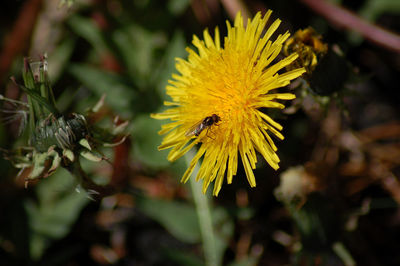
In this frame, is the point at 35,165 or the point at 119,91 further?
the point at 119,91

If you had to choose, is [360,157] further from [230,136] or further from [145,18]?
[145,18]

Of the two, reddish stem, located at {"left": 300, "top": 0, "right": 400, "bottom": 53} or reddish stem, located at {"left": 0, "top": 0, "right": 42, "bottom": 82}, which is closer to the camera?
reddish stem, located at {"left": 300, "top": 0, "right": 400, "bottom": 53}

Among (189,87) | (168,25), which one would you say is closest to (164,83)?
(168,25)

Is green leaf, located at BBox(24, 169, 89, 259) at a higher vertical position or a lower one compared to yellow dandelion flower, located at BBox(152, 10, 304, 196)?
lower

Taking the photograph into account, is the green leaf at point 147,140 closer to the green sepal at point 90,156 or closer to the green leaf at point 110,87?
the green leaf at point 110,87

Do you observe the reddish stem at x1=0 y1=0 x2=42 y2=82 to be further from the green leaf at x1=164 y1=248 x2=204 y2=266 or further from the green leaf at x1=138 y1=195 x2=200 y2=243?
the green leaf at x1=164 y1=248 x2=204 y2=266

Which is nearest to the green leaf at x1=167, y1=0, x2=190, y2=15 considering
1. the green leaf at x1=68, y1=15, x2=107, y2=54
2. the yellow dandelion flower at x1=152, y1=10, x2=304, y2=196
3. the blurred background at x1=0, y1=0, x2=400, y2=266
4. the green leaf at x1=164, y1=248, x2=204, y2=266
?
the blurred background at x1=0, y1=0, x2=400, y2=266

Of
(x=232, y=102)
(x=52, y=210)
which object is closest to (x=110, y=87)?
(x=52, y=210)

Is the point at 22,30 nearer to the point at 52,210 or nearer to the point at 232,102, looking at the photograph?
the point at 52,210
